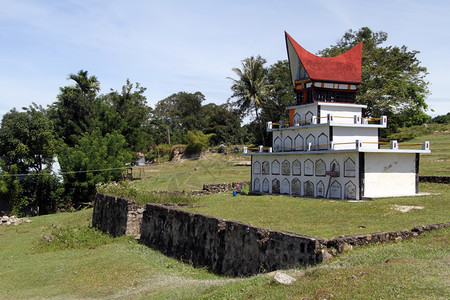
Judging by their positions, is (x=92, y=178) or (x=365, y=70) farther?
(x=365, y=70)

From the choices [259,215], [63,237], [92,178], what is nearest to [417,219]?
[259,215]

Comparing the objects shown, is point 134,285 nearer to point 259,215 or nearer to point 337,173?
point 259,215

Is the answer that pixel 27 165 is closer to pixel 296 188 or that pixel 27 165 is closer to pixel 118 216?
pixel 118 216

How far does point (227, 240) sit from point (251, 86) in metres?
38.7

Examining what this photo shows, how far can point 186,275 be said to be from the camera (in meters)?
12.8

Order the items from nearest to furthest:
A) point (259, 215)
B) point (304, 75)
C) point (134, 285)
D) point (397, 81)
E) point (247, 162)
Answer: point (134, 285) < point (259, 215) < point (304, 75) < point (397, 81) < point (247, 162)

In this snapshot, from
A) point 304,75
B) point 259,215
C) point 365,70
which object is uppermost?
point 365,70

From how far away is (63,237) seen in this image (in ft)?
63.0

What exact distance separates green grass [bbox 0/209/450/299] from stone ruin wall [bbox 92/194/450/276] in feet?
1.04

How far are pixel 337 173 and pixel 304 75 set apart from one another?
23.4 ft

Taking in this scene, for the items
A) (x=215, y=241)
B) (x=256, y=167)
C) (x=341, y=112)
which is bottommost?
(x=215, y=241)

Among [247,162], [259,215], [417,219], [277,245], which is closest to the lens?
[277,245]

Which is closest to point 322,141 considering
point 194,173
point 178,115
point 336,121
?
point 336,121

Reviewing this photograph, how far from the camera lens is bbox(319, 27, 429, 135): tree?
3972 cm
